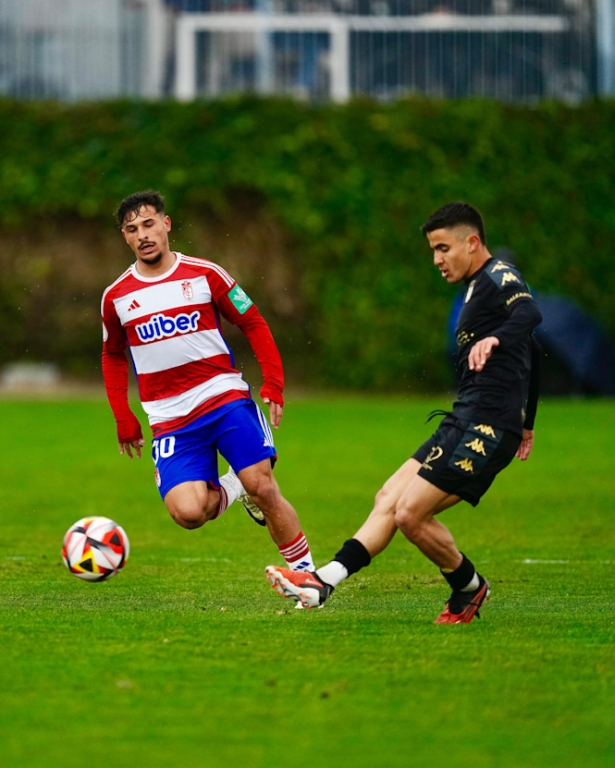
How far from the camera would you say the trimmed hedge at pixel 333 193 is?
78.7ft

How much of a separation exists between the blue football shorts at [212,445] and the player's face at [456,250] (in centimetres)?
142

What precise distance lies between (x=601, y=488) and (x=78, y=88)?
1691 centimetres

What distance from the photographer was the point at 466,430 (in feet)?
21.2

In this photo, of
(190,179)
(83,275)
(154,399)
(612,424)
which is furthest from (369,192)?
(154,399)

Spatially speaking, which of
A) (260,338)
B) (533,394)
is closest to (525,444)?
(533,394)

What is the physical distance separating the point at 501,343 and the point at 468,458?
561mm

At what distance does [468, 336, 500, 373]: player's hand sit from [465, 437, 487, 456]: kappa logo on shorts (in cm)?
35

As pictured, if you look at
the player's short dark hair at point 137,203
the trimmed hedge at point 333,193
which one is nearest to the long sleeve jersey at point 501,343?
the player's short dark hair at point 137,203

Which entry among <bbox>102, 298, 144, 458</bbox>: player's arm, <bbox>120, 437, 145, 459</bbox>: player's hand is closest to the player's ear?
<bbox>102, 298, 144, 458</bbox>: player's arm

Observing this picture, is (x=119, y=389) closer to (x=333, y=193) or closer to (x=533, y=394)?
(x=533, y=394)

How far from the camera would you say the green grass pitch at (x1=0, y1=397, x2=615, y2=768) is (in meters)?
4.36

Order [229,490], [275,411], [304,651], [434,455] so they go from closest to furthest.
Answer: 1. [304,651]
2. [434,455]
3. [275,411]
4. [229,490]

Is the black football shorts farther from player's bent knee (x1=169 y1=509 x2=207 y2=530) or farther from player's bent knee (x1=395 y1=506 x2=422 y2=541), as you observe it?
player's bent knee (x1=169 y1=509 x2=207 y2=530)

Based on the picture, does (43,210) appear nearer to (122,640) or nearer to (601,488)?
(601,488)
